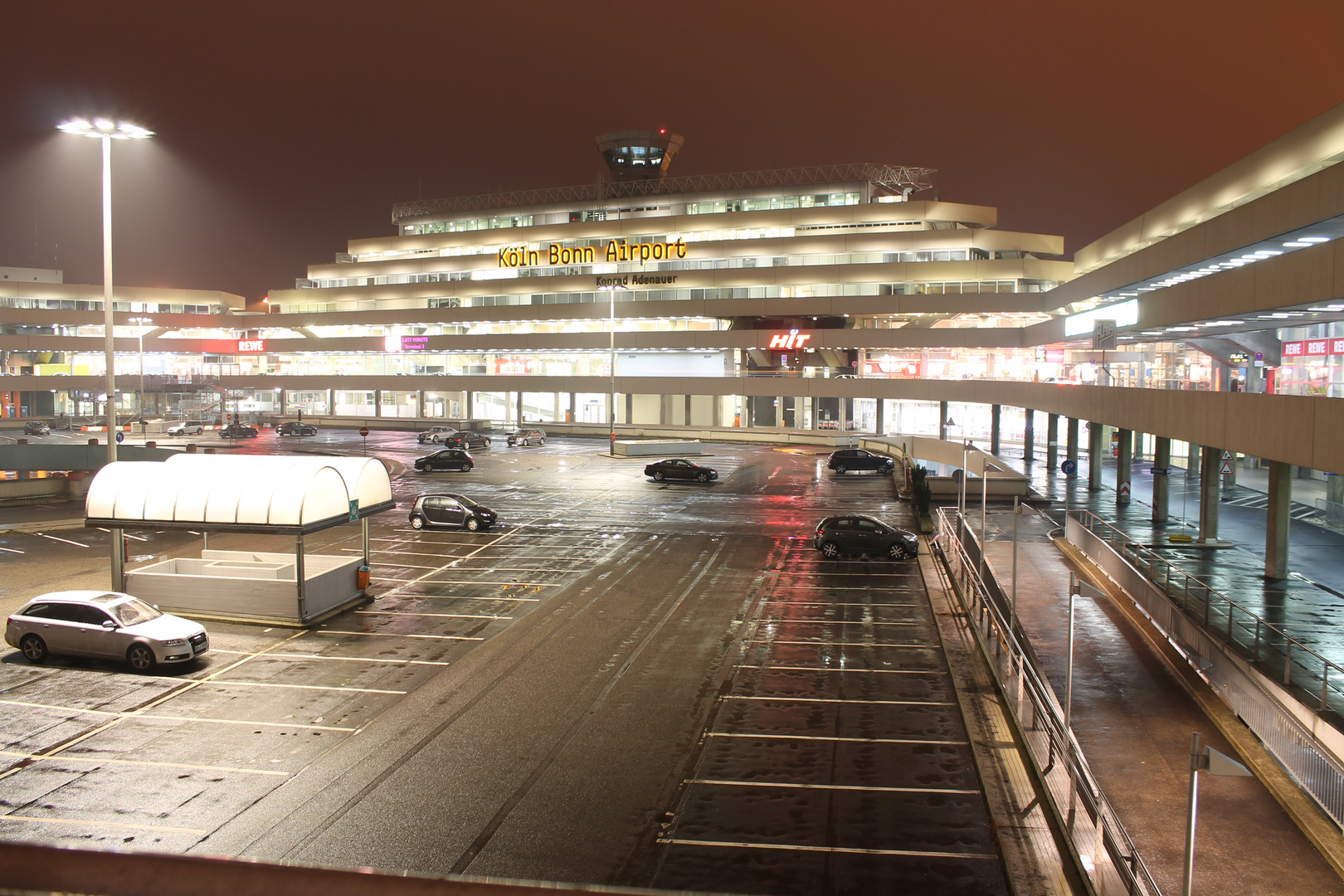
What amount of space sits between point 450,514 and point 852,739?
22658 mm

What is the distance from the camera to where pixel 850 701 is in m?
17.0

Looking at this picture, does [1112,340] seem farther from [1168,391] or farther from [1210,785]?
[1210,785]

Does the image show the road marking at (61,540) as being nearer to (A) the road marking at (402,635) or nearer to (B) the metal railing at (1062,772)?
(A) the road marking at (402,635)

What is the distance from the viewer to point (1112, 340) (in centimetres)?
3588

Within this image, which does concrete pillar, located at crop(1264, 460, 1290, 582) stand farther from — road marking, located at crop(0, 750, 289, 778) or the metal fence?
road marking, located at crop(0, 750, 289, 778)

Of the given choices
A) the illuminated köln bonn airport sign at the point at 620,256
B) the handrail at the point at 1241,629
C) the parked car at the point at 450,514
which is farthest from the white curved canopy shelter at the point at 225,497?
the illuminated köln bonn airport sign at the point at 620,256

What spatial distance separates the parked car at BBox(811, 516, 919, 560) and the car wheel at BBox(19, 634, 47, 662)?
21.1m

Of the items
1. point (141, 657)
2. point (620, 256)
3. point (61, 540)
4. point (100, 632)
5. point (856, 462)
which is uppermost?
point (620, 256)

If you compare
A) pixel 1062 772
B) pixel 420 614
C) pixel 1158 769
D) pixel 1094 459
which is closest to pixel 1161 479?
pixel 1094 459

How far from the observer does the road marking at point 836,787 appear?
13.4 meters

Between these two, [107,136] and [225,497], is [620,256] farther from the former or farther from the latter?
[225,497]

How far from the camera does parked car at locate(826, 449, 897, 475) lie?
51719mm

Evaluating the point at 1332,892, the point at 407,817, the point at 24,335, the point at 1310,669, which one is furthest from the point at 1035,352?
the point at 24,335

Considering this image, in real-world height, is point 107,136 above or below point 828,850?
above
